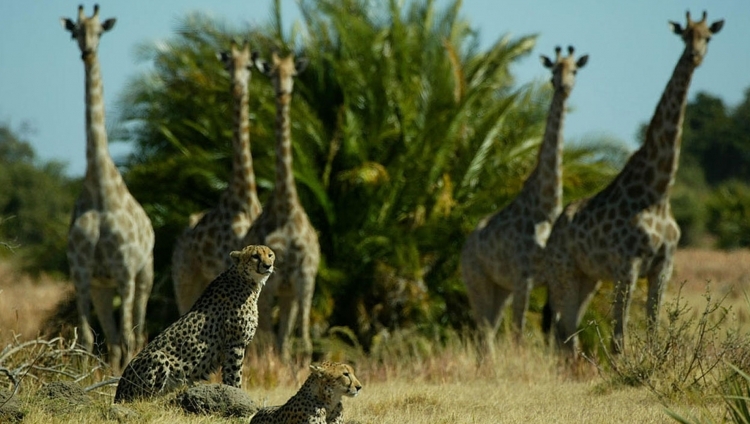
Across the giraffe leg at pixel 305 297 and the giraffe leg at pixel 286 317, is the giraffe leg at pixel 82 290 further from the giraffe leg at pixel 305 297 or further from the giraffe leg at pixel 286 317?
the giraffe leg at pixel 305 297

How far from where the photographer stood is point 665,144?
1334 centimetres

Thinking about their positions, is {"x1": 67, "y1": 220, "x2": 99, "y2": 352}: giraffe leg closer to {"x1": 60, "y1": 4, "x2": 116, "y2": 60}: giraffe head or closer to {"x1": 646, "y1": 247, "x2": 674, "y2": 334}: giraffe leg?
{"x1": 60, "y1": 4, "x2": 116, "y2": 60}: giraffe head

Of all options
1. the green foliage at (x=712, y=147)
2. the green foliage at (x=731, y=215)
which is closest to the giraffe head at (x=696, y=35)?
the green foliage at (x=731, y=215)

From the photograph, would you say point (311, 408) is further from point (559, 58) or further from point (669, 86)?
point (559, 58)

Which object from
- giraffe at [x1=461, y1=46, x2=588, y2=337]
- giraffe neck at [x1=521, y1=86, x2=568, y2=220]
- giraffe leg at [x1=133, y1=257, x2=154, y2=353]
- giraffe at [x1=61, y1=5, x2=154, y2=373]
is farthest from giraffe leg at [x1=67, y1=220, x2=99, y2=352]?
giraffe neck at [x1=521, y1=86, x2=568, y2=220]

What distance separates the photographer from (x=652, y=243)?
12.8 m

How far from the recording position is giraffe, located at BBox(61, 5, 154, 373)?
13.2m

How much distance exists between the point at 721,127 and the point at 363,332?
5056 centimetres

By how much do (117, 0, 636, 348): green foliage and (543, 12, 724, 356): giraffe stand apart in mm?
3911

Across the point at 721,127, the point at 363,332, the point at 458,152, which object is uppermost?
the point at 721,127

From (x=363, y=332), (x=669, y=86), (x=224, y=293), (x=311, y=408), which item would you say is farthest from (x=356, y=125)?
(x=311, y=408)

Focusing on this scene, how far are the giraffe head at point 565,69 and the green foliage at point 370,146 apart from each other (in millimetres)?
3538

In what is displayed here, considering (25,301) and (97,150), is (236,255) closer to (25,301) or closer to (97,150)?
(97,150)

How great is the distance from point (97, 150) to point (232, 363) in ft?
16.6
